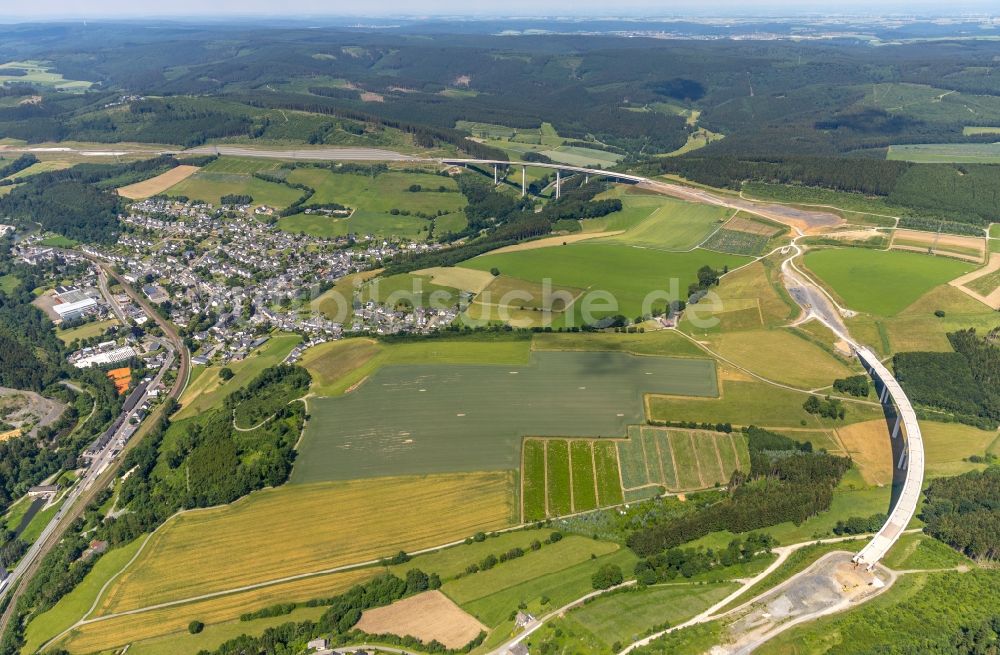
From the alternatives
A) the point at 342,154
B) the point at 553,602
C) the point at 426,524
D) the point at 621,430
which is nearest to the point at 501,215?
the point at 342,154

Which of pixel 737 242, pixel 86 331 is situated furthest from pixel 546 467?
pixel 86 331

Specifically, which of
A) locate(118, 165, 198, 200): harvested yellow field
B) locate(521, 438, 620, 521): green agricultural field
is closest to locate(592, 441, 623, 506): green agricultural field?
locate(521, 438, 620, 521): green agricultural field

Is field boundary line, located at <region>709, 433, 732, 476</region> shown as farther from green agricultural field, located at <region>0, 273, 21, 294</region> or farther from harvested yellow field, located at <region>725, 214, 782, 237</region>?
green agricultural field, located at <region>0, 273, 21, 294</region>

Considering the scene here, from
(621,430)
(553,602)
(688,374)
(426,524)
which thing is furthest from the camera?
(688,374)

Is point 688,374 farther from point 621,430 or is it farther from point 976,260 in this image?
point 976,260

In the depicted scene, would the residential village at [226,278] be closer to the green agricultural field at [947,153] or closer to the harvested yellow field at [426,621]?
the harvested yellow field at [426,621]

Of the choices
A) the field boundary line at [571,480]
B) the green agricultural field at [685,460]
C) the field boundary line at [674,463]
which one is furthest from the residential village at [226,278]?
the green agricultural field at [685,460]
